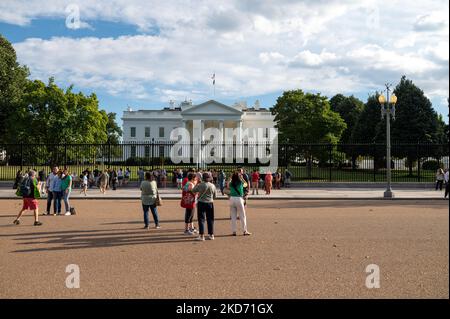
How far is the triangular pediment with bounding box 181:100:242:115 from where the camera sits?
78.1 metres

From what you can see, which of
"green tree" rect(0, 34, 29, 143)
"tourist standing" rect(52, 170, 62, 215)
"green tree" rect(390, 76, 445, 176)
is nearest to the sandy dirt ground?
"tourist standing" rect(52, 170, 62, 215)

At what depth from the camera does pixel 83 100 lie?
42.4 m

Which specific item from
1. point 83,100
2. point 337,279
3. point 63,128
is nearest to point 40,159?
point 63,128

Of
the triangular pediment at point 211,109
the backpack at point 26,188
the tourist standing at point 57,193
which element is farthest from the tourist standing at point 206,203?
the triangular pediment at point 211,109

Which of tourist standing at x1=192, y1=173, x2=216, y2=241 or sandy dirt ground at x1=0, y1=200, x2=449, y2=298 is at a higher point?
tourist standing at x1=192, y1=173, x2=216, y2=241

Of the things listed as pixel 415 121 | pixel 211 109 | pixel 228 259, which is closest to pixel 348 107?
pixel 211 109

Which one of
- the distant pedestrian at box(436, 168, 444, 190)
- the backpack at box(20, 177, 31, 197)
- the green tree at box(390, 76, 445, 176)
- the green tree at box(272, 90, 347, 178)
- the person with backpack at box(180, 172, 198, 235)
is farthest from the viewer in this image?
the green tree at box(390, 76, 445, 176)

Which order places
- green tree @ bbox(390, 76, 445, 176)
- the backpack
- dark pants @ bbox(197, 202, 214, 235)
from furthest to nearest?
green tree @ bbox(390, 76, 445, 176) < the backpack < dark pants @ bbox(197, 202, 214, 235)

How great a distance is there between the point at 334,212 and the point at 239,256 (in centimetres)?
861

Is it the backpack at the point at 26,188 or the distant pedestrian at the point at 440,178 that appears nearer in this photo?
the backpack at the point at 26,188

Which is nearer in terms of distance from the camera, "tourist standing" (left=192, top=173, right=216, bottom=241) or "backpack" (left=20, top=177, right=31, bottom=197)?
"tourist standing" (left=192, top=173, right=216, bottom=241)

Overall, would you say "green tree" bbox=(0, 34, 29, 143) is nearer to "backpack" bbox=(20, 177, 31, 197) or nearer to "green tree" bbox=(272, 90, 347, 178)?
"green tree" bbox=(272, 90, 347, 178)

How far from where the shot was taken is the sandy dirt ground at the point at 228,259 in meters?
6.00

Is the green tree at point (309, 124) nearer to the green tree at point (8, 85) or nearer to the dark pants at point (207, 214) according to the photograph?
the green tree at point (8, 85)
